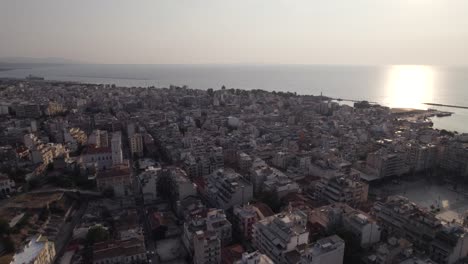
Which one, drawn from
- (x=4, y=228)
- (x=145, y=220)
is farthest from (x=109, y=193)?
(x=4, y=228)

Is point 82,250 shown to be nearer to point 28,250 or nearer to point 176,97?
point 28,250

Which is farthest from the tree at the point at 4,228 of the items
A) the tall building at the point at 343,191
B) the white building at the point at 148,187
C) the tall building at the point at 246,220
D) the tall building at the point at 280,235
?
the tall building at the point at 343,191

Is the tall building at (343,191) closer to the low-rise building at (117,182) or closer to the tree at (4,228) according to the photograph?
the low-rise building at (117,182)

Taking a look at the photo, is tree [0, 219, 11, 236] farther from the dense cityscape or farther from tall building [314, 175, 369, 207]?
tall building [314, 175, 369, 207]

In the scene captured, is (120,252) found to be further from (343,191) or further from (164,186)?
(343,191)

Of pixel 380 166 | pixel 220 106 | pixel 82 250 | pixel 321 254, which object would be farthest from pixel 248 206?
pixel 220 106

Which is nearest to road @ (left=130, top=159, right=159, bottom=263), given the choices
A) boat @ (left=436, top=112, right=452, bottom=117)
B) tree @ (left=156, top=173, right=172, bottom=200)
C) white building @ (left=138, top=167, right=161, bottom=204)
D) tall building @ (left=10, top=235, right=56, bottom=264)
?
white building @ (left=138, top=167, right=161, bottom=204)
